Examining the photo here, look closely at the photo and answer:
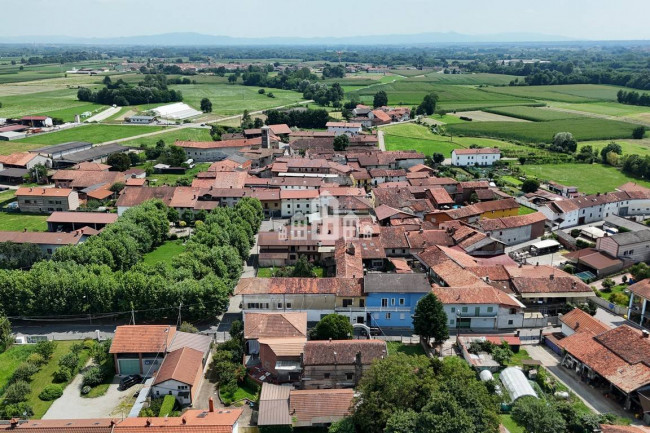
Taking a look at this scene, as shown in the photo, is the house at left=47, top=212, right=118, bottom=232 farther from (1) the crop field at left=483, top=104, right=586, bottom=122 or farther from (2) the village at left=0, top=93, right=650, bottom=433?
(1) the crop field at left=483, top=104, right=586, bottom=122

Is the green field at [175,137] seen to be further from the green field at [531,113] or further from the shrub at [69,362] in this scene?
the green field at [531,113]

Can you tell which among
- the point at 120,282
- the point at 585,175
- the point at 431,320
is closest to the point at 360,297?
the point at 431,320

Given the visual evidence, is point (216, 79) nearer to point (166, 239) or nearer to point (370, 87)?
point (370, 87)

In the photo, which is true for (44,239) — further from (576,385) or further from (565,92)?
(565,92)

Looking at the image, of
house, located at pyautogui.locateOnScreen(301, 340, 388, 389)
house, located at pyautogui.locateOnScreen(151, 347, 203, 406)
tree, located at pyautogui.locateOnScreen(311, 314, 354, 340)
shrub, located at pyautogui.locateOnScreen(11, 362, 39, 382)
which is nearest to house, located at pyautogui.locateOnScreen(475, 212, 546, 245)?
tree, located at pyautogui.locateOnScreen(311, 314, 354, 340)

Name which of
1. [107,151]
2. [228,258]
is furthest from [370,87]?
[228,258]
